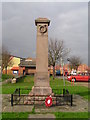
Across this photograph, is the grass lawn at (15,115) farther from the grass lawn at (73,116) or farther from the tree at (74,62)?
the tree at (74,62)

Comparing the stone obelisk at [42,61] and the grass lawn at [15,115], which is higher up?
the stone obelisk at [42,61]

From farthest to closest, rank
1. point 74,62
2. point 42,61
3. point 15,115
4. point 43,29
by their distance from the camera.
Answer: point 74,62 < point 43,29 < point 42,61 < point 15,115

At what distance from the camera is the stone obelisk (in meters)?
10.3

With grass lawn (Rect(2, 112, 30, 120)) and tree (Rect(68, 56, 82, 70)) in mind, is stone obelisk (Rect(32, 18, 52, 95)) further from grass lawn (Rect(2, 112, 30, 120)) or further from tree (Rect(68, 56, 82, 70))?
tree (Rect(68, 56, 82, 70))

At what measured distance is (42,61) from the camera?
1068 cm

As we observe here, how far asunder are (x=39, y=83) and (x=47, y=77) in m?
0.63

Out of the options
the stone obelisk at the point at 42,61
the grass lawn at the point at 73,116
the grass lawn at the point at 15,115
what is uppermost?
the stone obelisk at the point at 42,61

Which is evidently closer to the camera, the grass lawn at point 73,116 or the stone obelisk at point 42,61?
the grass lawn at point 73,116

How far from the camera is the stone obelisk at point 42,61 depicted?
1034cm

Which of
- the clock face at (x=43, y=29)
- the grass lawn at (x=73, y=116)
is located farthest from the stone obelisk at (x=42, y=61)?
the grass lawn at (x=73, y=116)

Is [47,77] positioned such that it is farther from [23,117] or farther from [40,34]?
[23,117]

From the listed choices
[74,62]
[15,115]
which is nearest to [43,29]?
[15,115]

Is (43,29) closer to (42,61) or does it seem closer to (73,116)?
(42,61)

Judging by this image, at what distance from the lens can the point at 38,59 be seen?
35.0 feet
